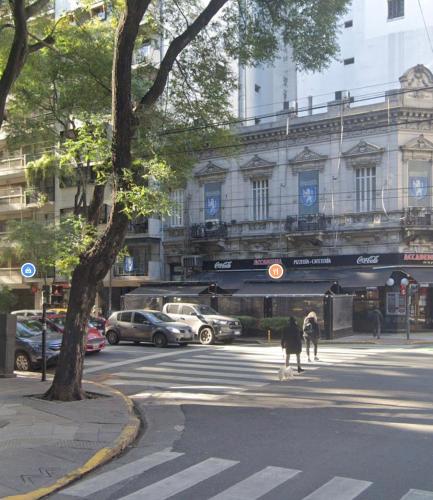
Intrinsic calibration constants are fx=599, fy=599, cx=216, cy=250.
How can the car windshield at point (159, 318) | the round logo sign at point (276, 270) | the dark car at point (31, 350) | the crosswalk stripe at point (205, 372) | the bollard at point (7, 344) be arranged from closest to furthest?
the crosswalk stripe at point (205, 372) → the bollard at point (7, 344) → the dark car at point (31, 350) → the car windshield at point (159, 318) → the round logo sign at point (276, 270)

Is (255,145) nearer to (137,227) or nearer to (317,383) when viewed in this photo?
(137,227)

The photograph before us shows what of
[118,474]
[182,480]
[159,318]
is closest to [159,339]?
[159,318]

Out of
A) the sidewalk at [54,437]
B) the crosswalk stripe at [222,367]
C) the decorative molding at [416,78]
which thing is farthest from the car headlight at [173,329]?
the decorative molding at [416,78]

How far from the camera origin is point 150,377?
16.1 m

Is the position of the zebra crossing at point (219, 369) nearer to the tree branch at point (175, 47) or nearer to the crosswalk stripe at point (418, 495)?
the tree branch at point (175, 47)

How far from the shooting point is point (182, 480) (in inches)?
257

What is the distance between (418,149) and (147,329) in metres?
16.6

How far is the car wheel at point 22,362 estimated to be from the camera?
17922 mm

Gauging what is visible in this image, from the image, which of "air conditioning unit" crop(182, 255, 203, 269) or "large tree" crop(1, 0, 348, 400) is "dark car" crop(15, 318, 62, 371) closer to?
"large tree" crop(1, 0, 348, 400)

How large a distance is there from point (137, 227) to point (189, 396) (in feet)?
90.0

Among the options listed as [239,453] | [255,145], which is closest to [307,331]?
[239,453]

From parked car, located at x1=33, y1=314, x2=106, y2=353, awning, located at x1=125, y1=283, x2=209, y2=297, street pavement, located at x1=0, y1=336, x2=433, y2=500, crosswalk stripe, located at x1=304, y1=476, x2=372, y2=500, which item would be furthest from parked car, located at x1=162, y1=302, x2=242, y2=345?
crosswalk stripe, located at x1=304, y1=476, x2=372, y2=500

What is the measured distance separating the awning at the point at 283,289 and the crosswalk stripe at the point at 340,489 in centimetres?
2219

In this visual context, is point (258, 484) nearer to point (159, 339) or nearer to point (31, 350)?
point (31, 350)
